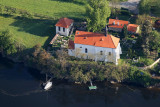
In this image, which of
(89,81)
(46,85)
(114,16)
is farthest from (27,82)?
(114,16)

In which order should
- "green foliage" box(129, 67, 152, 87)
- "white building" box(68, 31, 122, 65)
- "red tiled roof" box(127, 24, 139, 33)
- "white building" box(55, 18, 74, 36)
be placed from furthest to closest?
"white building" box(55, 18, 74, 36) → "red tiled roof" box(127, 24, 139, 33) → "white building" box(68, 31, 122, 65) → "green foliage" box(129, 67, 152, 87)

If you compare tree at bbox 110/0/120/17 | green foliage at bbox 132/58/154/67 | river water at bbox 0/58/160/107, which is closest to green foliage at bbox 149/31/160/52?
green foliage at bbox 132/58/154/67

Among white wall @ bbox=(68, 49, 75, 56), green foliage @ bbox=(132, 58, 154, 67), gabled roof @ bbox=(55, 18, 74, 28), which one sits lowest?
green foliage @ bbox=(132, 58, 154, 67)

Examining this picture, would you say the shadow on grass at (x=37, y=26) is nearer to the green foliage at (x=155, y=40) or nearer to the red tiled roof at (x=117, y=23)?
the red tiled roof at (x=117, y=23)

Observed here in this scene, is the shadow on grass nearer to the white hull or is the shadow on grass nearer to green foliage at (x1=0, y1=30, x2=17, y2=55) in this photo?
green foliage at (x1=0, y1=30, x2=17, y2=55)

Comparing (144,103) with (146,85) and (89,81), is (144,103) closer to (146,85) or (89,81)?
(146,85)

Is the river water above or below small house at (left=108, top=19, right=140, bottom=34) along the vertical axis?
below
